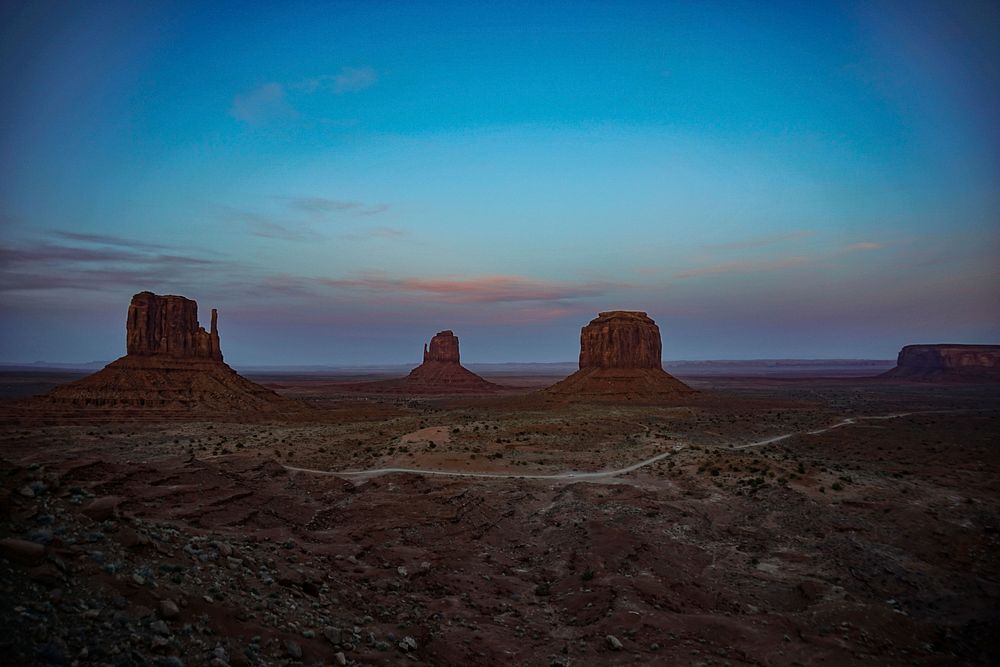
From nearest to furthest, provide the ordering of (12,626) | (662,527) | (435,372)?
(12,626) < (662,527) < (435,372)

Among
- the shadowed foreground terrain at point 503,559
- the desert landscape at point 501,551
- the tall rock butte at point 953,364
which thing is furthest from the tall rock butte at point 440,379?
the tall rock butte at point 953,364

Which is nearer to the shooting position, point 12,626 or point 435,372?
Result: point 12,626

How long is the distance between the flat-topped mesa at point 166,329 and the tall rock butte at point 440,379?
57.3 metres

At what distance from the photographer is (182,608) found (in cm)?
927

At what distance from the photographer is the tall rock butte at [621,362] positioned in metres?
85.9

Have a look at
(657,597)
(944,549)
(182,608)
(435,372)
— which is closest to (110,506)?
(182,608)

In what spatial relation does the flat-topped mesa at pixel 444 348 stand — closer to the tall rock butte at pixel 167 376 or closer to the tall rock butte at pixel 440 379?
the tall rock butte at pixel 440 379

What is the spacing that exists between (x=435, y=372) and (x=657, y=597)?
445ft

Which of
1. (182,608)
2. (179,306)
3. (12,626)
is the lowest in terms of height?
(182,608)

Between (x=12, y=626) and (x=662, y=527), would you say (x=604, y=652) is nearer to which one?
(x=662, y=527)

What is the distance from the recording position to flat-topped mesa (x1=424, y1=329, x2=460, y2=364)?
15450cm

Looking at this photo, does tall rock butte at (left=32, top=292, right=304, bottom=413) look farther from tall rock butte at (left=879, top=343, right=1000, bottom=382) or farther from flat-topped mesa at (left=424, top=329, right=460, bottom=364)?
tall rock butte at (left=879, top=343, right=1000, bottom=382)

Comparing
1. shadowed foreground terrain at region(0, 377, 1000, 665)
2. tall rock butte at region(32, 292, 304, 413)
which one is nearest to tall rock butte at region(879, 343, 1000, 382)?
shadowed foreground terrain at region(0, 377, 1000, 665)

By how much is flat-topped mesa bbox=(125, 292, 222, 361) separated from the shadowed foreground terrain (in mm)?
37686
